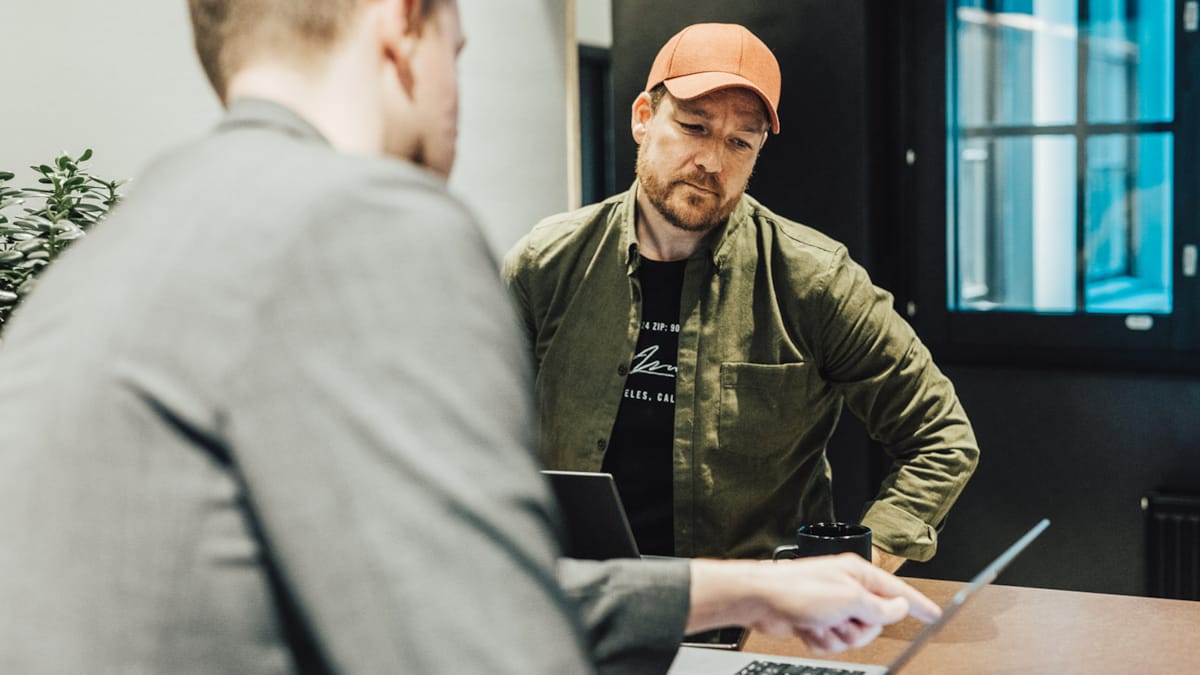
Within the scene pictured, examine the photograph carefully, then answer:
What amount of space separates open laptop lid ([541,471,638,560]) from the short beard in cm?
99

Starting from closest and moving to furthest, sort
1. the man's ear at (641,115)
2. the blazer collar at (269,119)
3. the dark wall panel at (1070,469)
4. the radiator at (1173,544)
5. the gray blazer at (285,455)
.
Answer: the gray blazer at (285,455) < the blazer collar at (269,119) < the man's ear at (641,115) < the radiator at (1173,544) < the dark wall panel at (1070,469)

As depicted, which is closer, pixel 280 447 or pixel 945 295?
pixel 280 447

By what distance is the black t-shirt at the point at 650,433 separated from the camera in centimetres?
211

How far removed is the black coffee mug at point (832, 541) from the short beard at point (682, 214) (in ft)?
2.46

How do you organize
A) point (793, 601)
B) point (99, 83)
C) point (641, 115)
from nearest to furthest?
point (793, 601) → point (641, 115) → point (99, 83)

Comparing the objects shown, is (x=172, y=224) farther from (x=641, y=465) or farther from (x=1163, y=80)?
(x=1163, y=80)

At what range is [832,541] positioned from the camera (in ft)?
5.08

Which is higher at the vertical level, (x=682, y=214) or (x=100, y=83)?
(x=100, y=83)

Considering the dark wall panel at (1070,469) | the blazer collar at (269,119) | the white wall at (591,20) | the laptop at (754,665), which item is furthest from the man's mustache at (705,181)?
the white wall at (591,20)

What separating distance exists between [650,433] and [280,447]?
168cm

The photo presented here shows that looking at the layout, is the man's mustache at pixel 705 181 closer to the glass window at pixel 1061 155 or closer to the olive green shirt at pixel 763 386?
the olive green shirt at pixel 763 386

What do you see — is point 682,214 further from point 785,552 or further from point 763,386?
point 785,552

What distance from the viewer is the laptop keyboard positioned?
4.54ft

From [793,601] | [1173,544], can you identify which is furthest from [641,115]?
[1173,544]
